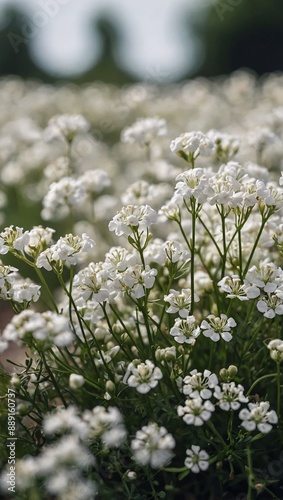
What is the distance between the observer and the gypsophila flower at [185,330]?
191 centimetres

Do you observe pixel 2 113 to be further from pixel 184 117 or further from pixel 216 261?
pixel 216 261

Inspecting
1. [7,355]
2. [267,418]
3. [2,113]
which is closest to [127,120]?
[2,113]

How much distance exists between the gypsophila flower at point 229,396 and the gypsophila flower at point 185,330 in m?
0.17

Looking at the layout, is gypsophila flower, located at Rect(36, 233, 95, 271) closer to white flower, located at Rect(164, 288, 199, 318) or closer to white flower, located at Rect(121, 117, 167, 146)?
white flower, located at Rect(164, 288, 199, 318)

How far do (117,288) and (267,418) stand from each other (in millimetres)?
571

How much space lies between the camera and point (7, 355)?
3.60 metres

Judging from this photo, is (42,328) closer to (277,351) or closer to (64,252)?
(64,252)

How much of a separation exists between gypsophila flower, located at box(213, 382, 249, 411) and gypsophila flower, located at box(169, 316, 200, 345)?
0.17m

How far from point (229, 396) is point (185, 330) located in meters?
0.23

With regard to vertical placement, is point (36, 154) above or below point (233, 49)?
above

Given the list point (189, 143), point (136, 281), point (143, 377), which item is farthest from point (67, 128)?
point (143, 377)

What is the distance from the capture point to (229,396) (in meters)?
1.84

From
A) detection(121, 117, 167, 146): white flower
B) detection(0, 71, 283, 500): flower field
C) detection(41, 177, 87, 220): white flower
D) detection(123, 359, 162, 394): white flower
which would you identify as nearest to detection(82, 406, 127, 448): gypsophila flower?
detection(0, 71, 283, 500): flower field

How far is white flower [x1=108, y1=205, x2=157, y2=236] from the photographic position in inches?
78.1
